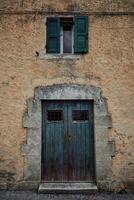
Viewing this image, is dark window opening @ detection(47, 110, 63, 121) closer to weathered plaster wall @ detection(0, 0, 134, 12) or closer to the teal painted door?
the teal painted door

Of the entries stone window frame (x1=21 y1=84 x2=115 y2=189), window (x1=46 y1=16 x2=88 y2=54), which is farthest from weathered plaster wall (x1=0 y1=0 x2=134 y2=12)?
stone window frame (x1=21 y1=84 x2=115 y2=189)

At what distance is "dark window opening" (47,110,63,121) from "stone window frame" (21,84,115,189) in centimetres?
29

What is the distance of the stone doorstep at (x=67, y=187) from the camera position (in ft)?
23.7

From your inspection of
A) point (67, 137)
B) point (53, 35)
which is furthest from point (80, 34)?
point (67, 137)

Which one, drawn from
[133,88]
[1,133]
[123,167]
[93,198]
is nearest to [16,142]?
[1,133]

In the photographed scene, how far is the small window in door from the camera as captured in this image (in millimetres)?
7848

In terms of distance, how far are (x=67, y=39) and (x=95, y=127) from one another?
2543 mm

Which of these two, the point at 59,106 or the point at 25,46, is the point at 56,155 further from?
the point at 25,46

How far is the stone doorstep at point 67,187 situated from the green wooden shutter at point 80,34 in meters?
3.49

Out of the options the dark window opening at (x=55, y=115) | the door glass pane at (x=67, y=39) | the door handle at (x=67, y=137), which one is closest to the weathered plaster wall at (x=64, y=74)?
the door glass pane at (x=67, y=39)

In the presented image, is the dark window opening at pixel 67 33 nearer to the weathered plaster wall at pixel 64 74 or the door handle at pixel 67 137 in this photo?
the weathered plaster wall at pixel 64 74

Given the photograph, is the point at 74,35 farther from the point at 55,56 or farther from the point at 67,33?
the point at 55,56

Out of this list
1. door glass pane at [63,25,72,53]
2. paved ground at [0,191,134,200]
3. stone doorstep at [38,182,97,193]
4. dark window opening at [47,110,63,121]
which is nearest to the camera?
paved ground at [0,191,134,200]

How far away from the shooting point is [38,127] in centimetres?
760
